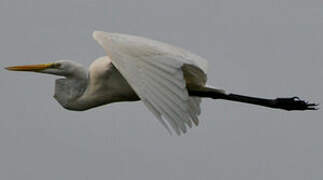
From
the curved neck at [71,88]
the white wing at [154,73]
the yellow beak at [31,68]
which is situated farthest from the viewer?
the yellow beak at [31,68]

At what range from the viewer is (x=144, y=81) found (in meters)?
11.2

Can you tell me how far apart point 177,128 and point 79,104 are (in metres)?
3.61

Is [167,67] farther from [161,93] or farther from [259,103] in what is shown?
[259,103]

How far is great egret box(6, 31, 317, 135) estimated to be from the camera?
10945 mm

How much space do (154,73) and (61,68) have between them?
3065 mm

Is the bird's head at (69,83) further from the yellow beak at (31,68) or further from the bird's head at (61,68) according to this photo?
the yellow beak at (31,68)

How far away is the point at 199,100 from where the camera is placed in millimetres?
14492

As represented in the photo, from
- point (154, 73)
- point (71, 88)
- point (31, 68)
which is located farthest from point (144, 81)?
point (31, 68)

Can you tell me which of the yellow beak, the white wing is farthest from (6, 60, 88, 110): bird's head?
the white wing

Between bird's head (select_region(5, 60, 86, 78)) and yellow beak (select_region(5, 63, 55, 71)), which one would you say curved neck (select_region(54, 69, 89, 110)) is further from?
yellow beak (select_region(5, 63, 55, 71))

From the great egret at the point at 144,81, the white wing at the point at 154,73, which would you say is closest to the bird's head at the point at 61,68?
the great egret at the point at 144,81

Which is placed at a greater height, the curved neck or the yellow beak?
the yellow beak

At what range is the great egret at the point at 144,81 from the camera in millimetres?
10945

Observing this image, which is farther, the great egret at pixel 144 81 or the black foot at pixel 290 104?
the black foot at pixel 290 104
